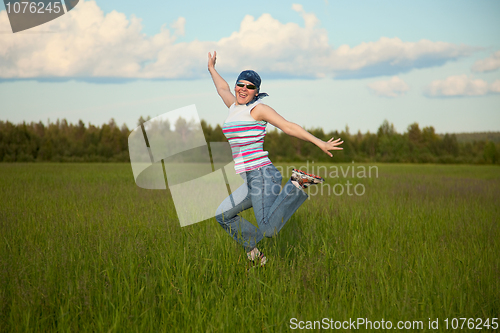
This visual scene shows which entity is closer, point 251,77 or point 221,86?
point 251,77

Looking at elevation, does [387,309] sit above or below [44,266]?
below

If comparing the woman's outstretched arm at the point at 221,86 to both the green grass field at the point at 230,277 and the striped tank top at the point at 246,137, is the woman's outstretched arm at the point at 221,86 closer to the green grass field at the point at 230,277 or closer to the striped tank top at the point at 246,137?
the striped tank top at the point at 246,137

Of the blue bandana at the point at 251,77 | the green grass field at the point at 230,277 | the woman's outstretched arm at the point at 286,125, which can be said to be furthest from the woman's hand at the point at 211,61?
the green grass field at the point at 230,277

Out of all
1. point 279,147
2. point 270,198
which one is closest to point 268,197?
point 270,198

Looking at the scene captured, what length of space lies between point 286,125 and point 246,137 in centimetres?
47

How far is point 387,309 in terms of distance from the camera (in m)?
3.39

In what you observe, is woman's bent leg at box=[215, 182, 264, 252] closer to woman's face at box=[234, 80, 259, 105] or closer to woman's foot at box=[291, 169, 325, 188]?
woman's foot at box=[291, 169, 325, 188]

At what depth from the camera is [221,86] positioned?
504cm

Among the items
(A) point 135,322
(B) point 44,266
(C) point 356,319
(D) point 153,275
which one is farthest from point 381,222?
(B) point 44,266

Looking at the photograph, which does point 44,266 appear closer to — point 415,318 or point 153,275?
point 153,275

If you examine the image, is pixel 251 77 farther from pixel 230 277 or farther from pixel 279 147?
pixel 279 147

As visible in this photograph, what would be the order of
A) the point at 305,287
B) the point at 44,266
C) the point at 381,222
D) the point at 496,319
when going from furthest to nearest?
1. the point at 381,222
2. the point at 44,266
3. the point at 305,287
4. the point at 496,319

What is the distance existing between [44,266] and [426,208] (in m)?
8.08

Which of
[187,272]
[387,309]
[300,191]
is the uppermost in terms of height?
[300,191]
